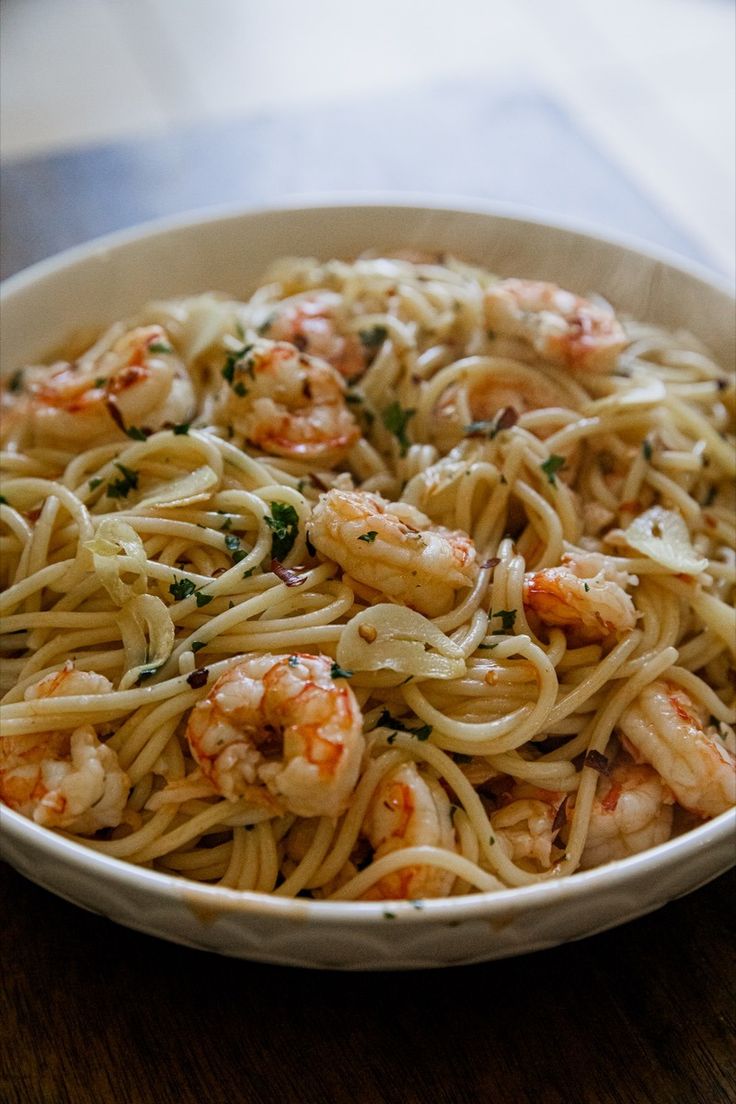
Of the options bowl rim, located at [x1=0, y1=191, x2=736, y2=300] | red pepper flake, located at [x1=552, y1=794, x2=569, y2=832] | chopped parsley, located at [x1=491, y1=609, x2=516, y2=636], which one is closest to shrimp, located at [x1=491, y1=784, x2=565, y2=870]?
red pepper flake, located at [x1=552, y1=794, x2=569, y2=832]

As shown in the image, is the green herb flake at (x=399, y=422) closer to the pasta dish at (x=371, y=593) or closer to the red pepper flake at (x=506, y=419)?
the pasta dish at (x=371, y=593)

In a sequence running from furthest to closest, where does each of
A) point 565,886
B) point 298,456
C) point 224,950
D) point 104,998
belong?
point 298,456 < point 104,998 < point 224,950 < point 565,886

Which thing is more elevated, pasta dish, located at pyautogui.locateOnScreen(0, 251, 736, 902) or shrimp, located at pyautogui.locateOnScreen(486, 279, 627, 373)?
shrimp, located at pyautogui.locateOnScreen(486, 279, 627, 373)

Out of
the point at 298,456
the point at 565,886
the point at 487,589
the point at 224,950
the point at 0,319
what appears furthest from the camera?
the point at 0,319

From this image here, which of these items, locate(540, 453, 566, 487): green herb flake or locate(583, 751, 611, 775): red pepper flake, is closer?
locate(583, 751, 611, 775): red pepper flake

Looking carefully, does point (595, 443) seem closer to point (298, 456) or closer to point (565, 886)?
point (298, 456)

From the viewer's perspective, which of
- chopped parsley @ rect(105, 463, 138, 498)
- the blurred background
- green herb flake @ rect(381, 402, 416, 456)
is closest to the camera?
chopped parsley @ rect(105, 463, 138, 498)

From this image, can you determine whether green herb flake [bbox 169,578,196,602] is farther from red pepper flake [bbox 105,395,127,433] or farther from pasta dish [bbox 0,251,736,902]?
red pepper flake [bbox 105,395,127,433]

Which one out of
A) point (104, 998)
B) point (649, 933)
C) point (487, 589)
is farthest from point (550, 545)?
point (104, 998)
